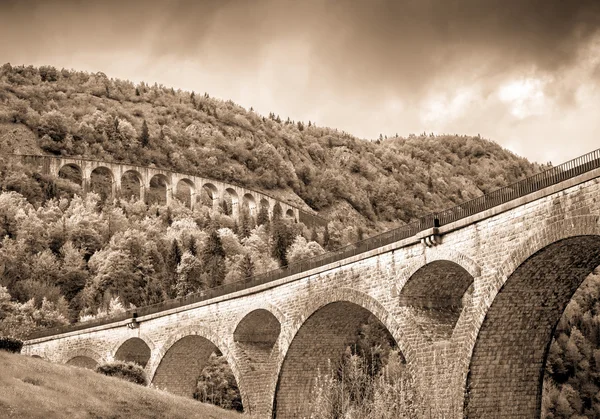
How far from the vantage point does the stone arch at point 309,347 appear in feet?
130

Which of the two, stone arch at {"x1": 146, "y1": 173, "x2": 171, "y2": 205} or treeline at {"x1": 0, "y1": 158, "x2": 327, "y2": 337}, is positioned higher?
stone arch at {"x1": 146, "y1": 173, "x2": 171, "y2": 205}

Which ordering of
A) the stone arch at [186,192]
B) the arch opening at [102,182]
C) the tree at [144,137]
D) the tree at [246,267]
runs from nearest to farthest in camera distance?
the tree at [246,267], the arch opening at [102,182], the stone arch at [186,192], the tree at [144,137]

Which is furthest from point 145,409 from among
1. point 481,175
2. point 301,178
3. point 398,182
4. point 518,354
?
point 481,175

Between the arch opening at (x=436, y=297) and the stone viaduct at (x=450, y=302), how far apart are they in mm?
60

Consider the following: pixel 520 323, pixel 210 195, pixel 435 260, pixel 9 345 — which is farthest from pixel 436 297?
pixel 210 195

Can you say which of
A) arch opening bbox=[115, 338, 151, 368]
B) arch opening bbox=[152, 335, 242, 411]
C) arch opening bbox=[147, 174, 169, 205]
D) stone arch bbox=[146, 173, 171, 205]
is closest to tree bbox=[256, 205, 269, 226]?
stone arch bbox=[146, 173, 171, 205]

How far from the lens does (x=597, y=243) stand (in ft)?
87.2

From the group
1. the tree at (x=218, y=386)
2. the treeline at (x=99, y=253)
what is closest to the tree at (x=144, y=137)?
the treeline at (x=99, y=253)

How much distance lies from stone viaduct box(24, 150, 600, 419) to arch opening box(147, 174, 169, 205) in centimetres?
6843

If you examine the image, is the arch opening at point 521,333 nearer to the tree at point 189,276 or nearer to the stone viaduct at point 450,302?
the stone viaduct at point 450,302

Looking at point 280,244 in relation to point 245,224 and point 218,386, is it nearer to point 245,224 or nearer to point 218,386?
point 245,224

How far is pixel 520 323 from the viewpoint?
29.3 m

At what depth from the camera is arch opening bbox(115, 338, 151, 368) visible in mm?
57844

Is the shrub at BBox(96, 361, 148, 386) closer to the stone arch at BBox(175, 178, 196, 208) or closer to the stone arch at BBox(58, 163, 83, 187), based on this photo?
the stone arch at BBox(175, 178, 196, 208)
